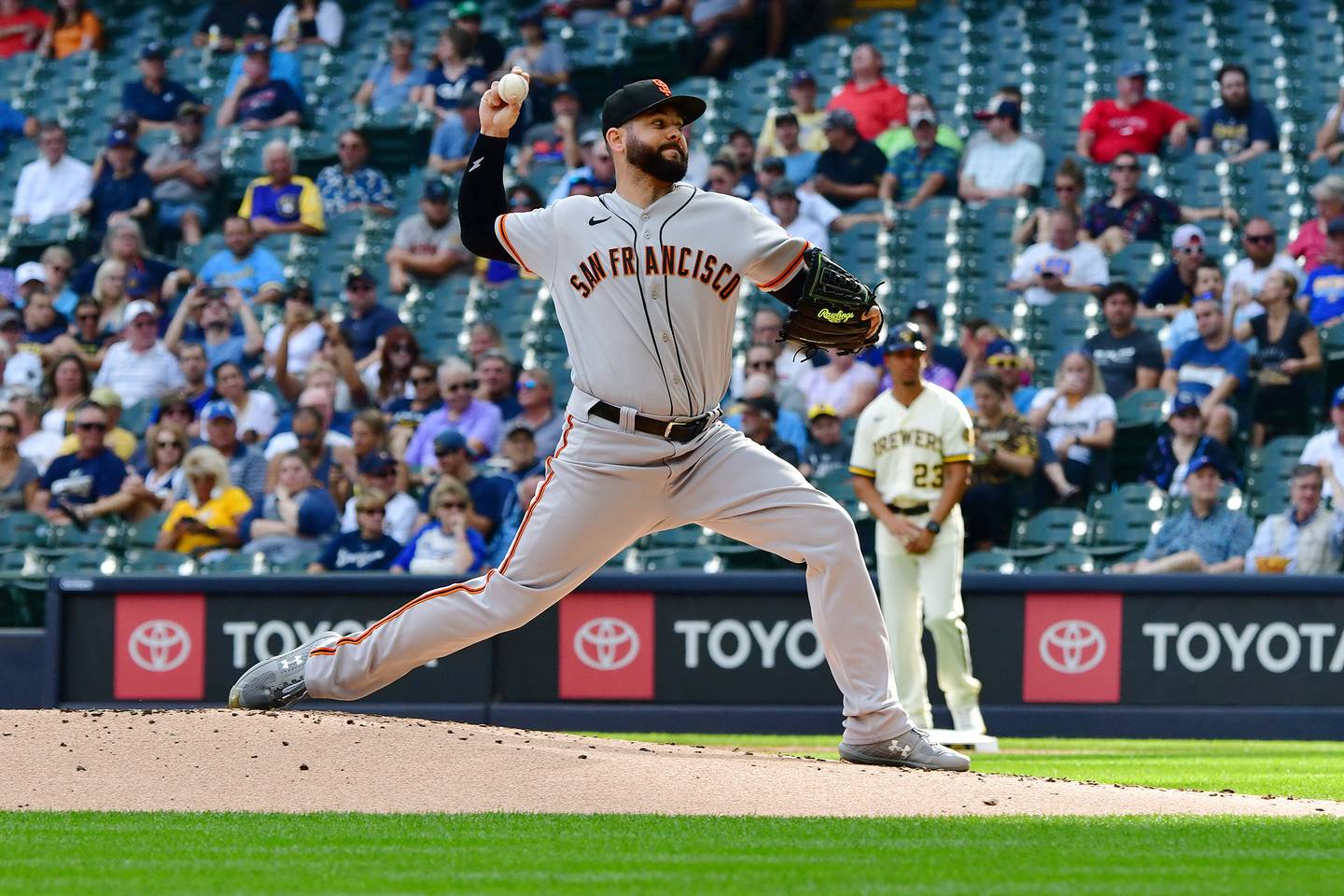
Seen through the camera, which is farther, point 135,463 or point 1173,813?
point 135,463

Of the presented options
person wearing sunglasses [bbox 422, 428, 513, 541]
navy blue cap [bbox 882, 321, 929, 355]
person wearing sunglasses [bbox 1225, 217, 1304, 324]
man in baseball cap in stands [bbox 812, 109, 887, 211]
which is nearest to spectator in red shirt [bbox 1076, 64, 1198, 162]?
man in baseball cap in stands [bbox 812, 109, 887, 211]

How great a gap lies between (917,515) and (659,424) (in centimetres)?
357

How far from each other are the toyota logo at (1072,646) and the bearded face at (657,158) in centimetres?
481

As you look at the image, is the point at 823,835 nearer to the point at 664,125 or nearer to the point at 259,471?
the point at 664,125

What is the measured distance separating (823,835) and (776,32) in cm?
1297

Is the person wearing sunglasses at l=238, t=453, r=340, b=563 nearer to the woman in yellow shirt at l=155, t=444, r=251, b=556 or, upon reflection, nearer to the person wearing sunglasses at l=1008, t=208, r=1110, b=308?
the woman in yellow shirt at l=155, t=444, r=251, b=556

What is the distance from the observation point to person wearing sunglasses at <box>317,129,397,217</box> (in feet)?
50.8

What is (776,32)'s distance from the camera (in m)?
17.1

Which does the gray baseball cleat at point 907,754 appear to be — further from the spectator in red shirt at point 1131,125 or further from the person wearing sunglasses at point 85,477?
the spectator in red shirt at point 1131,125

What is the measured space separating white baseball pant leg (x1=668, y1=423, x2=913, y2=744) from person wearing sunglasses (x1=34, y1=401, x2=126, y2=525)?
741 centimetres

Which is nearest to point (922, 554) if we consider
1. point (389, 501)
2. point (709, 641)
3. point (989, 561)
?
point (709, 641)

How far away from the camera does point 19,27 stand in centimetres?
1906

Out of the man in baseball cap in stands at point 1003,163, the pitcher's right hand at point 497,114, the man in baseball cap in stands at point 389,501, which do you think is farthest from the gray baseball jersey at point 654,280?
the man in baseball cap in stands at point 1003,163

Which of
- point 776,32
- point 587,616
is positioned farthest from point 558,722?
point 776,32
